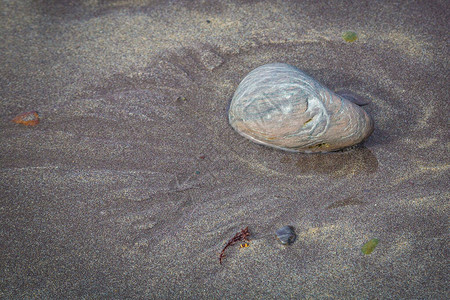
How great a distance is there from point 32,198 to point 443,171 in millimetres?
3085

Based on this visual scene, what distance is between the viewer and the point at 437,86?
3.83 m

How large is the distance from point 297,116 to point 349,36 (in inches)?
65.2

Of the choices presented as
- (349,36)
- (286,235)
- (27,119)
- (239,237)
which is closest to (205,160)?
(239,237)

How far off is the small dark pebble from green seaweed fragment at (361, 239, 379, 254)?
46 cm

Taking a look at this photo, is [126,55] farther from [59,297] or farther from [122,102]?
[59,297]

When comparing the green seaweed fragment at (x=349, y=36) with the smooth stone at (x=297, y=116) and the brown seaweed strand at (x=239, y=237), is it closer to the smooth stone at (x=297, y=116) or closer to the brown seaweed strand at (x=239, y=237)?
the smooth stone at (x=297, y=116)

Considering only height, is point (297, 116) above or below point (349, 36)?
below

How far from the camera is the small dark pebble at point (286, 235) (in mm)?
2771

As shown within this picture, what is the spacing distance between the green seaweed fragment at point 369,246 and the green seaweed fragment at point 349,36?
7.45 feet

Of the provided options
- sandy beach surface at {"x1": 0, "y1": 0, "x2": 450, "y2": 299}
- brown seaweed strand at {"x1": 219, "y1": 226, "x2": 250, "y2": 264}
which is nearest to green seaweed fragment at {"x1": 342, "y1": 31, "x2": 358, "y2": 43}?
sandy beach surface at {"x1": 0, "y1": 0, "x2": 450, "y2": 299}

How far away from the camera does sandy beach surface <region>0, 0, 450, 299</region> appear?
8.74 ft

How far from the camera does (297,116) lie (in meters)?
3.13

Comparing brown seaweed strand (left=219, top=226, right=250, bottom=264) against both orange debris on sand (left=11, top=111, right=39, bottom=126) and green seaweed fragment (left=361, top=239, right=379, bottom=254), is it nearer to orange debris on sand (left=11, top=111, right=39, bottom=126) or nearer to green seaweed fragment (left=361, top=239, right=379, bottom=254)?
green seaweed fragment (left=361, top=239, right=379, bottom=254)

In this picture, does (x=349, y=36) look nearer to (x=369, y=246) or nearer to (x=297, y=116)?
(x=297, y=116)
